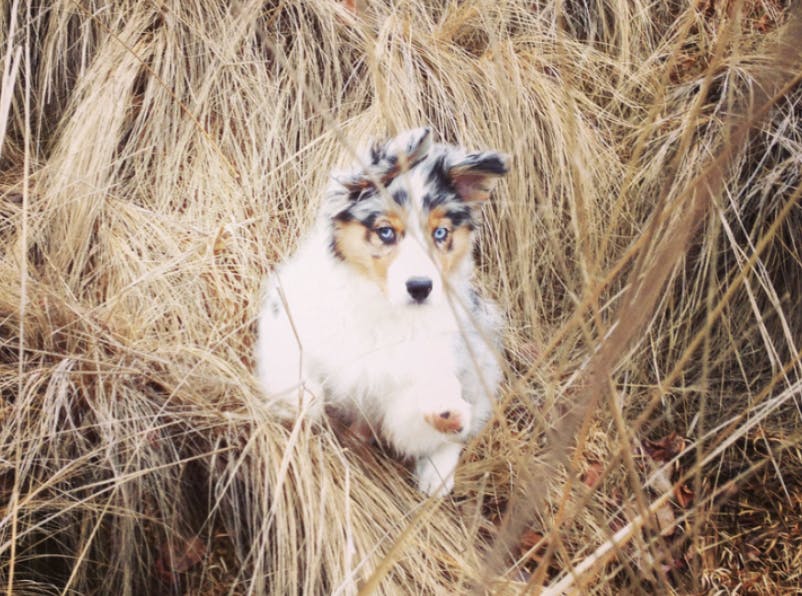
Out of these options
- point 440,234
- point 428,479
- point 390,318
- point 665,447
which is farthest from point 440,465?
point 665,447

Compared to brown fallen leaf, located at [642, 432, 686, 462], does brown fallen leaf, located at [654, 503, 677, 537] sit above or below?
below

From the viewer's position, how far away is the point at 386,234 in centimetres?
118

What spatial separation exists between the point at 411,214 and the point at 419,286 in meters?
0.12

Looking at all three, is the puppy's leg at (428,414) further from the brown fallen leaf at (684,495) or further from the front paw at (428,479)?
the brown fallen leaf at (684,495)

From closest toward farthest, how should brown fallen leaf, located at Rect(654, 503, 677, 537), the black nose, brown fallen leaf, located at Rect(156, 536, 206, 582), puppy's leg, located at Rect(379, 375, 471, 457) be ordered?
the black nose
puppy's leg, located at Rect(379, 375, 471, 457)
brown fallen leaf, located at Rect(156, 536, 206, 582)
brown fallen leaf, located at Rect(654, 503, 677, 537)

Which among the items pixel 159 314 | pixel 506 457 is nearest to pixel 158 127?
pixel 159 314

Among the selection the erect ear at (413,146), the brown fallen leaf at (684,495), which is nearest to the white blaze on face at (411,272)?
the erect ear at (413,146)

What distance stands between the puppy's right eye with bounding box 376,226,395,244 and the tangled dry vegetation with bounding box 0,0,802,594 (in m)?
0.26

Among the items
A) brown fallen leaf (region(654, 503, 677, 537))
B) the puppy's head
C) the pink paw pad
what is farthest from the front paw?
brown fallen leaf (region(654, 503, 677, 537))

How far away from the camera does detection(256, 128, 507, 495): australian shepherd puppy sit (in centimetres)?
119

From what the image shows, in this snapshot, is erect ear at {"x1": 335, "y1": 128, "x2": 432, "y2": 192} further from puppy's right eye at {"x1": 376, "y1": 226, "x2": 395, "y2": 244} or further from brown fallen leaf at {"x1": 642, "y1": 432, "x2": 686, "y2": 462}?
brown fallen leaf at {"x1": 642, "y1": 432, "x2": 686, "y2": 462}

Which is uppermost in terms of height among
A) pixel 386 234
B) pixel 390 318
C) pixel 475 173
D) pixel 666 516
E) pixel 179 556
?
pixel 475 173

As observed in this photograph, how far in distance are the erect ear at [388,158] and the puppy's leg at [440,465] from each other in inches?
18.8

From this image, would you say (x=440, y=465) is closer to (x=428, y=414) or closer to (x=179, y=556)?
(x=428, y=414)
